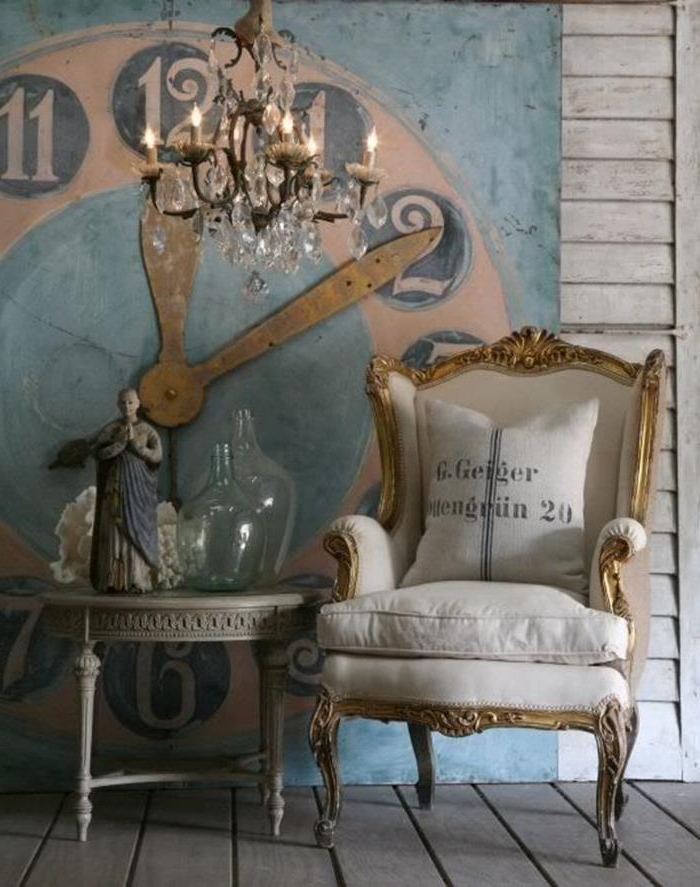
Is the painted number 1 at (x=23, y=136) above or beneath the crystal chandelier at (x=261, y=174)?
above

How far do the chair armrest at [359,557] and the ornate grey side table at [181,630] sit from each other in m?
0.15

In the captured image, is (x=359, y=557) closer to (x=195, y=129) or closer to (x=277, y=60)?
(x=195, y=129)

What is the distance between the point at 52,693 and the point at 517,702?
145cm

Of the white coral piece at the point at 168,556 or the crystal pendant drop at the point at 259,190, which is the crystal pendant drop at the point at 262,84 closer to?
the crystal pendant drop at the point at 259,190

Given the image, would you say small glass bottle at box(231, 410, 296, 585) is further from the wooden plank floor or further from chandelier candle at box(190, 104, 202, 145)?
chandelier candle at box(190, 104, 202, 145)

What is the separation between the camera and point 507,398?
11.3ft

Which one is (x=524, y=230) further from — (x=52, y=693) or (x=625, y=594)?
(x=52, y=693)

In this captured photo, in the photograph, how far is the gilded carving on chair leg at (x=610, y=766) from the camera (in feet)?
8.71

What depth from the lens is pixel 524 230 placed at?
370cm

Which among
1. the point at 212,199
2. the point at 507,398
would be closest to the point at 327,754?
the point at 507,398

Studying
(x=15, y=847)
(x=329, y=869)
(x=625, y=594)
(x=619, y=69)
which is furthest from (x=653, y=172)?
(x=15, y=847)

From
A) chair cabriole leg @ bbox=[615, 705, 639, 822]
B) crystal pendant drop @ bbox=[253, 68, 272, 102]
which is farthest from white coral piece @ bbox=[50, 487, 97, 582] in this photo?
chair cabriole leg @ bbox=[615, 705, 639, 822]

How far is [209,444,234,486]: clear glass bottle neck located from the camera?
3199 millimetres

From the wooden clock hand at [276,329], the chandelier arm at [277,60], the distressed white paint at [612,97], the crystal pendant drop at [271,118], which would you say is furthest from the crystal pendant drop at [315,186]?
the distressed white paint at [612,97]
